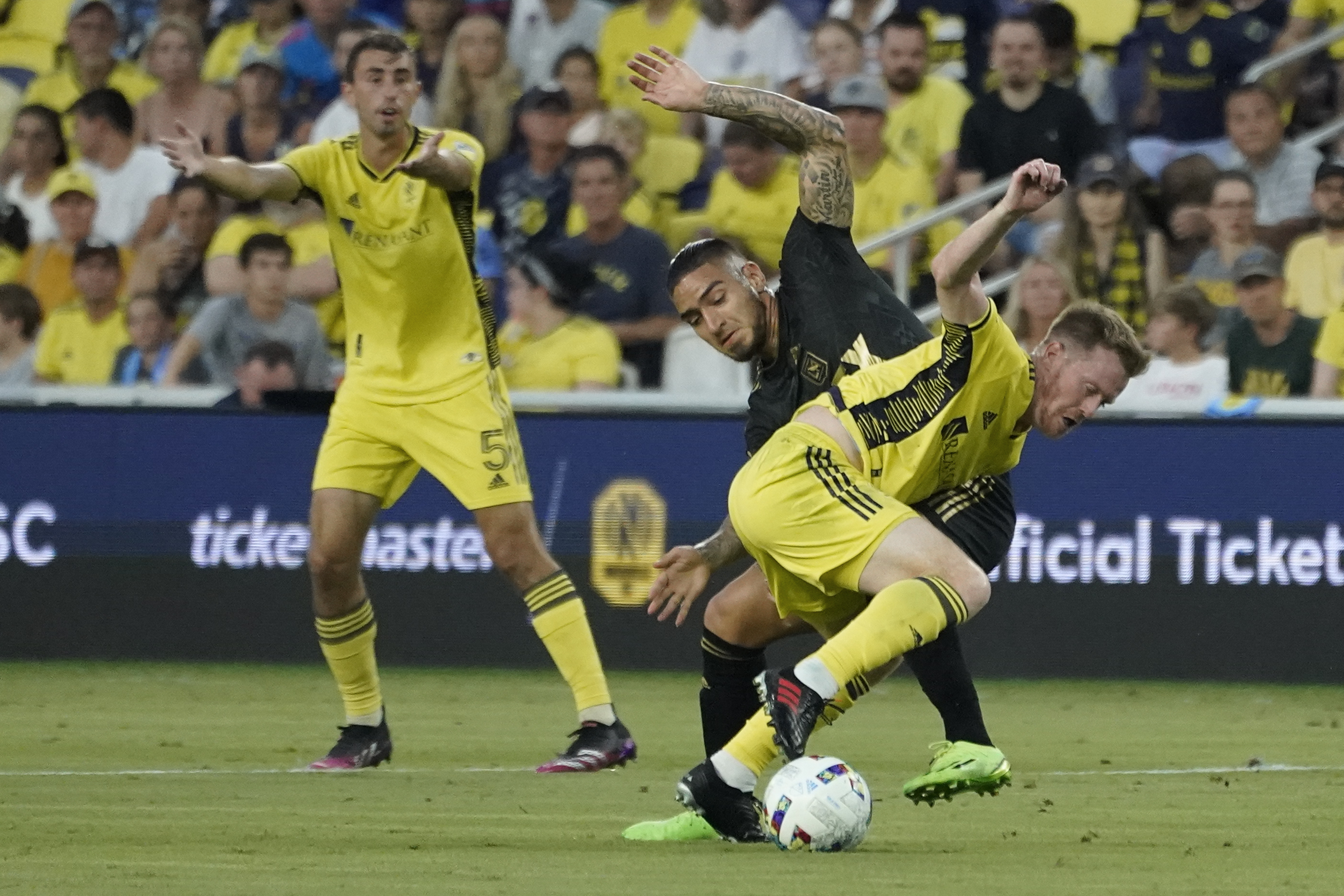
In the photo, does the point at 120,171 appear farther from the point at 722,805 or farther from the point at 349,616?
the point at 722,805

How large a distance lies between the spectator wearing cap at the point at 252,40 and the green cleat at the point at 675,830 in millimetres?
9481

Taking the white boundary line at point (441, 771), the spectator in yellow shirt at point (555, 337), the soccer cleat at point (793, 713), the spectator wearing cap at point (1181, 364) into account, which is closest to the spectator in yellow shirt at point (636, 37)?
the spectator in yellow shirt at point (555, 337)

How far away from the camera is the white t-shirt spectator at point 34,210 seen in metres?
13.7

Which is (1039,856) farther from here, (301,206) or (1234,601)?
(301,206)

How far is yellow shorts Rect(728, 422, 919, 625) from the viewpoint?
5.70m

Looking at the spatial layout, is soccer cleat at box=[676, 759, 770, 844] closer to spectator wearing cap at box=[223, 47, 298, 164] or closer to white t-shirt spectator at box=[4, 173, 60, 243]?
spectator wearing cap at box=[223, 47, 298, 164]

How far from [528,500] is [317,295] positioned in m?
4.90

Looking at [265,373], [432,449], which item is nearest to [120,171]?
[265,373]

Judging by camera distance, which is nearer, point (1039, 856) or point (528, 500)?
point (1039, 856)

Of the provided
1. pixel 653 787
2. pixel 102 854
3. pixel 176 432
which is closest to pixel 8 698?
pixel 176 432

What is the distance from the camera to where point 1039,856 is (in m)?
5.45

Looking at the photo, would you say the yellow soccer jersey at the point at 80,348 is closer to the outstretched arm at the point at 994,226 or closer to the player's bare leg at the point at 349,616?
the player's bare leg at the point at 349,616

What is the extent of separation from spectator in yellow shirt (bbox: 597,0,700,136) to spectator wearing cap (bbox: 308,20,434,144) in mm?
1124

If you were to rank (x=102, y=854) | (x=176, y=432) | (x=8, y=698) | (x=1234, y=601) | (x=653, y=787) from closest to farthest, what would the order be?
(x=102, y=854), (x=653, y=787), (x=8, y=698), (x=1234, y=601), (x=176, y=432)
